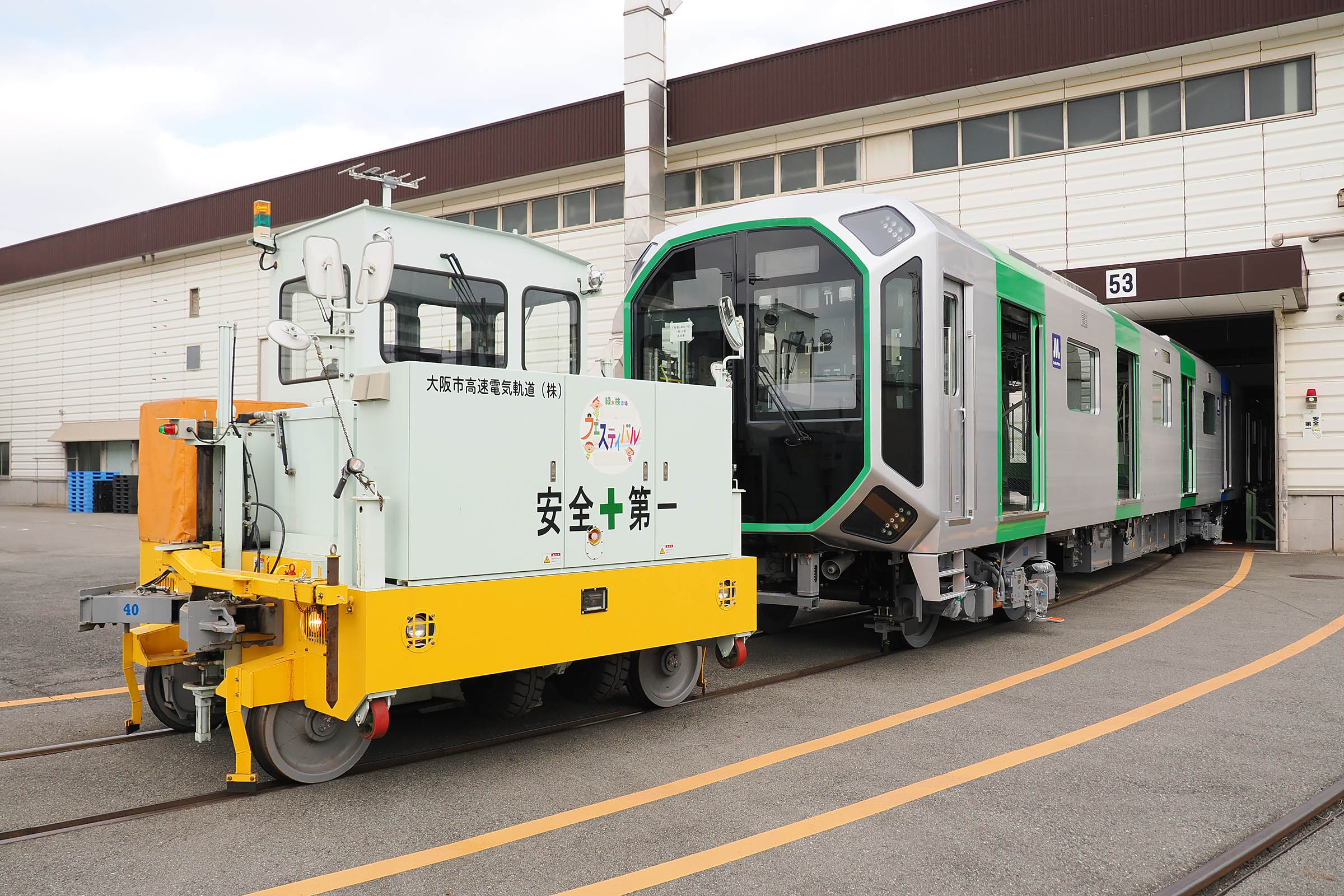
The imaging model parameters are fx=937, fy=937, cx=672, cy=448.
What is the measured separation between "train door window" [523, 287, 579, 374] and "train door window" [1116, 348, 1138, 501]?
7.05 m

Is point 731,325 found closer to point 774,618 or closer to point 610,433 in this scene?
point 610,433

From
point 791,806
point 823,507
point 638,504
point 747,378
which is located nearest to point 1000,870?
point 791,806

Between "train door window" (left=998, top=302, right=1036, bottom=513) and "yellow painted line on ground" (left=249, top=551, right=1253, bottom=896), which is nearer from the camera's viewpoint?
"yellow painted line on ground" (left=249, top=551, right=1253, bottom=896)

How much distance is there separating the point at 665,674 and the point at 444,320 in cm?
250

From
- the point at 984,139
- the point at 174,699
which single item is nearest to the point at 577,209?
the point at 984,139

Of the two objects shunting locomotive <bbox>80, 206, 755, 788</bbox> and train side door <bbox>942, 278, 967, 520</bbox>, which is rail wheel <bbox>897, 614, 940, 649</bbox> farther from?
shunting locomotive <bbox>80, 206, 755, 788</bbox>

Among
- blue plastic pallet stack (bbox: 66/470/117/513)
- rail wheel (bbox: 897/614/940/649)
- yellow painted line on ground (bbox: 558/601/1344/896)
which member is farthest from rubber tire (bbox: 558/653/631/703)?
blue plastic pallet stack (bbox: 66/470/117/513)

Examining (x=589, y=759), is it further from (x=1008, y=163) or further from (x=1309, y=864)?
(x=1008, y=163)

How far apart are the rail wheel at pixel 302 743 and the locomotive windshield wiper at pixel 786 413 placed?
140 inches

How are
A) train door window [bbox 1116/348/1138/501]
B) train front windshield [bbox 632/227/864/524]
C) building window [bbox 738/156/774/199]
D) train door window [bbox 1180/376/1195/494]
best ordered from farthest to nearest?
building window [bbox 738/156/774/199] < train door window [bbox 1180/376/1195/494] < train door window [bbox 1116/348/1138/501] < train front windshield [bbox 632/227/864/524]

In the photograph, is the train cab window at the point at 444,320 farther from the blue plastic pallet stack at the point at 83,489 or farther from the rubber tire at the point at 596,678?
the blue plastic pallet stack at the point at 83,489

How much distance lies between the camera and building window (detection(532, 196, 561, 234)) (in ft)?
71.3

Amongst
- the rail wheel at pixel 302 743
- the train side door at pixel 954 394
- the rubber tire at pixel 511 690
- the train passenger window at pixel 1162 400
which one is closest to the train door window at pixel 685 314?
the train side door at pixel 954 394

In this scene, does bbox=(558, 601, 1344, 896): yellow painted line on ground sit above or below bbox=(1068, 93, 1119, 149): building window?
below
